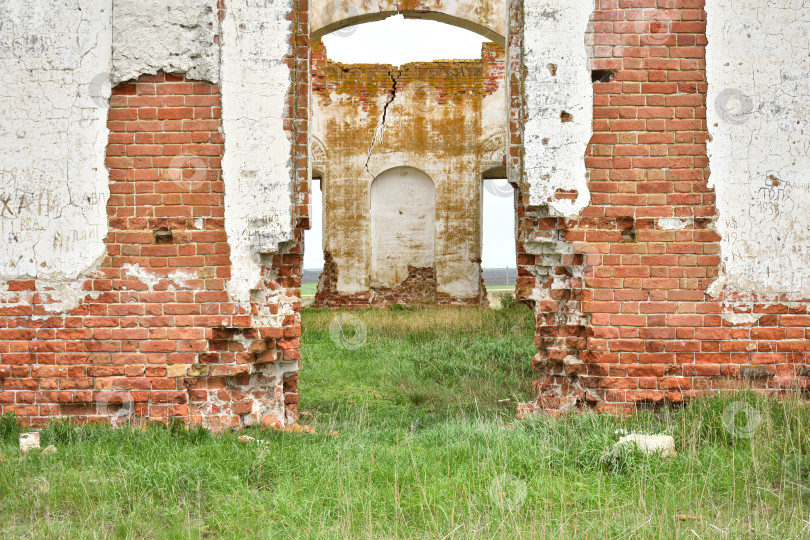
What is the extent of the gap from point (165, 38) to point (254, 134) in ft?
2.74

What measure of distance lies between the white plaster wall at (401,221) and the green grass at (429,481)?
907cm

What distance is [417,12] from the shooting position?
31.1 ft

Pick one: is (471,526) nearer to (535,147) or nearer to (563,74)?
(535,147)

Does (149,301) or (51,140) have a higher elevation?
(51,140)

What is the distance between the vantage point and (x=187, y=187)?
3852 millimetres

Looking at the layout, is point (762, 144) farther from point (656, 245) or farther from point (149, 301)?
point (149, 301)

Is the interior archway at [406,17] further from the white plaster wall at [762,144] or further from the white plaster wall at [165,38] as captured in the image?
the white plaster wall at [762,144]

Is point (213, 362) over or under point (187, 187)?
under

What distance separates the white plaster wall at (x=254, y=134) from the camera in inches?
152

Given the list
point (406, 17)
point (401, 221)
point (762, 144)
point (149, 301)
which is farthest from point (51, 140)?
point (401, 221)

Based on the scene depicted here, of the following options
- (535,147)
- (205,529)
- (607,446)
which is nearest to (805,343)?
(607,446)

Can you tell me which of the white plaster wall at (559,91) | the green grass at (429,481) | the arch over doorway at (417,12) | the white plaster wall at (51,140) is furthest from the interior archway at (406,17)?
the green grass at (429,481)

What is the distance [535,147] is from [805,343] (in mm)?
2136

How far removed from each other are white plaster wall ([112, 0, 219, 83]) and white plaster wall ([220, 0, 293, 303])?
107mm
